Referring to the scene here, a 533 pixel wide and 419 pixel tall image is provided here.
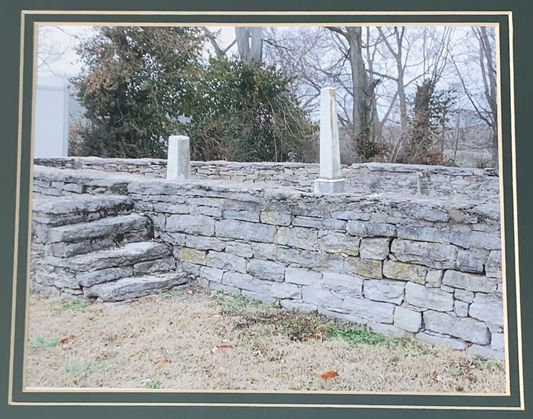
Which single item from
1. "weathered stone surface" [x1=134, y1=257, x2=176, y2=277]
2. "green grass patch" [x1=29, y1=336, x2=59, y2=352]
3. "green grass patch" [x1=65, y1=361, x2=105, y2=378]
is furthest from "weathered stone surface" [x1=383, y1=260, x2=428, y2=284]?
"green grass patch" [x1=29, y1=336, x2=59, y2=352]

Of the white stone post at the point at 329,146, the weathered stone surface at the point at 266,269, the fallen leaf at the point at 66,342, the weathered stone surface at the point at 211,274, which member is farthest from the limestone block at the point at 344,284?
the fallen leaf at the point at 66,342

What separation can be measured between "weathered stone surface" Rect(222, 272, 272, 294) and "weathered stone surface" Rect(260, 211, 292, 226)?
247 millimetres

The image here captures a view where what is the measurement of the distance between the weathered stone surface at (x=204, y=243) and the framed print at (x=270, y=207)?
3cm

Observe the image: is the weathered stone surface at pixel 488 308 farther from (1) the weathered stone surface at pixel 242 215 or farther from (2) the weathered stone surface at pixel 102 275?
(2) the weathered stone surface at pixel 102 275

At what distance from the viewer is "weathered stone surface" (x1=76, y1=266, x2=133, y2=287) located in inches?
73.0

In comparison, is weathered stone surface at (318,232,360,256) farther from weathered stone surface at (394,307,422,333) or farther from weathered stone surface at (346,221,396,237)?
weathered stone surface at (394,307,422,333)

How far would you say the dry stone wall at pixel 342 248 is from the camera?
1.77 m

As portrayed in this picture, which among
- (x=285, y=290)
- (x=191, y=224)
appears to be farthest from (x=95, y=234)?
(x=285, y=290)

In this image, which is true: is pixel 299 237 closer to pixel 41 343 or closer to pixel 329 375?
pixel 329 375

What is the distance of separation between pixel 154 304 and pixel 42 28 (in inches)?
47.9

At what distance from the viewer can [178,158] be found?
193 cm

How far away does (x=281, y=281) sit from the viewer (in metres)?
1.95

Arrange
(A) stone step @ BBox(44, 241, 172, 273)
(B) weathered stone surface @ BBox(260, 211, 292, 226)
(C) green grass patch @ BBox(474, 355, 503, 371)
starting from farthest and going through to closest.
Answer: (B) weathered stone surface @ BBox(260, 211, 292, 226) → (A) stone step @ BBox(44, 241, 172, 273) → (C) green grass patch @ BBox(474, 355, 503, 371)
